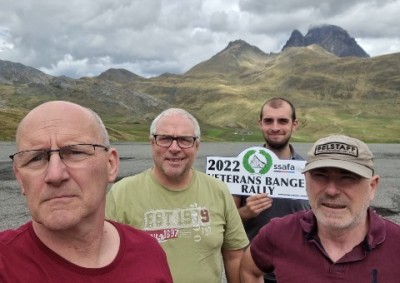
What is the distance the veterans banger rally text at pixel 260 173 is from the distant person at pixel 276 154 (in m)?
0.11

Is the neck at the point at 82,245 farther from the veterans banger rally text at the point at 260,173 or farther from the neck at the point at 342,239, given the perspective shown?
the veterans banger rally text at the point at 260,173

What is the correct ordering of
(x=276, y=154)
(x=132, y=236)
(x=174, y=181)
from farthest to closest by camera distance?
(x=276, y=154) → (x=174, y=181) → (x=132, y=236)

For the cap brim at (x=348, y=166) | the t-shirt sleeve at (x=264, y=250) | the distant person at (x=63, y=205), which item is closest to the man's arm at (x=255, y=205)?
the t-shirt sleeve at (x=264, y=250)

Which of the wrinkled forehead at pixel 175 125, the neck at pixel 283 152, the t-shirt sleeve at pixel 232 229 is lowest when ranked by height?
the t-shirt sleeve at pixel 232 229

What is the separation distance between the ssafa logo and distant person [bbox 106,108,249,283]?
131 centimetres

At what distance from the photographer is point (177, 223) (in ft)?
13.2

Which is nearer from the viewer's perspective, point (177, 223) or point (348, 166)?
point (348, 166)

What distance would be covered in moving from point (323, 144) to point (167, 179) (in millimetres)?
1637

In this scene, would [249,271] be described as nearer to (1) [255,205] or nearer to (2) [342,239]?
(2) [342,239]

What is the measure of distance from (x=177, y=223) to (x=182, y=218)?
0.07m

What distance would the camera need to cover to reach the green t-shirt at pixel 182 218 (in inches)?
156

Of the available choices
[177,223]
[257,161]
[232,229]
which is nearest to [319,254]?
[232,229]

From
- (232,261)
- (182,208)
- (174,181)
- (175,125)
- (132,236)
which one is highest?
(175,125)

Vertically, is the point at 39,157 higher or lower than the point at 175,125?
lower
